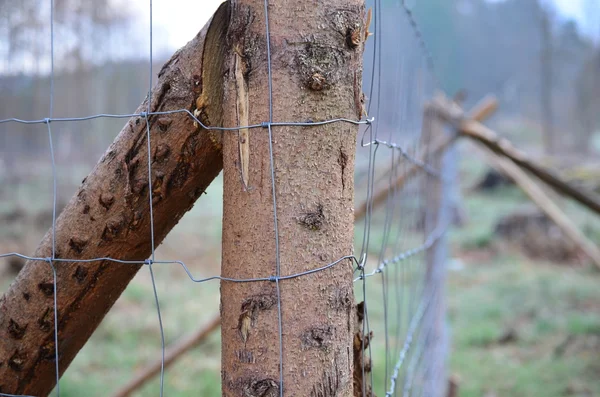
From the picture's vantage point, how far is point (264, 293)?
34.0 inches

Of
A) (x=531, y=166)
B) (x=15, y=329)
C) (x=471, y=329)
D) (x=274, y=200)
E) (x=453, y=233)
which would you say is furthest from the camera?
(x=453, y=233)

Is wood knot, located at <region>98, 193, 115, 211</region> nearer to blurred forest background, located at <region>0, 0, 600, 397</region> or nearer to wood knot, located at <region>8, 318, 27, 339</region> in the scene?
wood knot, located at <region>8, 318, 27, 339</region>

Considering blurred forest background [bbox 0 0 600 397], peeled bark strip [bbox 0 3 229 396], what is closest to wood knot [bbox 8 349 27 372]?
peeled bark strip [bbox 0 3 229 396]

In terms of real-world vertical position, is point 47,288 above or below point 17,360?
above

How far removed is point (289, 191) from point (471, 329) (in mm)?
4684

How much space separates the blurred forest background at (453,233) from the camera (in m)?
4.30

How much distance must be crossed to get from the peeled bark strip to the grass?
5.29 ft

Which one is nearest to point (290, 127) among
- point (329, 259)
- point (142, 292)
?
point (329, 259)

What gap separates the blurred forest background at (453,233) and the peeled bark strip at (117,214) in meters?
1.59

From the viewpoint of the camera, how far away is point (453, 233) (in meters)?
9.96

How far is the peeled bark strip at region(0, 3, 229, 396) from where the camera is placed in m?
0.95

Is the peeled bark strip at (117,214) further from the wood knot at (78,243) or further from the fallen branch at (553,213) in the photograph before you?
the fallen branch at (553,213)

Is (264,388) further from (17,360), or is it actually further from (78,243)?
(17,360)

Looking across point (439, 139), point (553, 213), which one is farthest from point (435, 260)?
point (553, 213)
